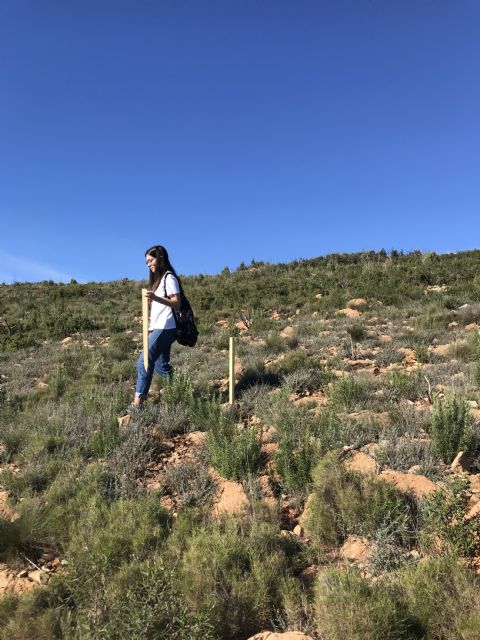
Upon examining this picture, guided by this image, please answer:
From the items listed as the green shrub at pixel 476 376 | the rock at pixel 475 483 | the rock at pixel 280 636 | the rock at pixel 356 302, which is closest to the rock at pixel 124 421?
the rock at pixel 280 636

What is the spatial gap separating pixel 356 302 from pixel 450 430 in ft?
31.0

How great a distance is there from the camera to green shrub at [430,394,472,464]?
3748 millimetres

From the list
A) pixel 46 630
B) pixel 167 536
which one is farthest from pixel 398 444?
pixel 46 630

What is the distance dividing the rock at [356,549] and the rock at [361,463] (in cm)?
55

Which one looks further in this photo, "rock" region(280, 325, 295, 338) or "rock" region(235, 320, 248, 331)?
"rock" region(235, 320, 248, 331)

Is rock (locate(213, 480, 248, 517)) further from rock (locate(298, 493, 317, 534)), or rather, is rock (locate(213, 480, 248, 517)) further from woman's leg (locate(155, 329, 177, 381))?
woman's leg (locate(155, 329, 177, 381))

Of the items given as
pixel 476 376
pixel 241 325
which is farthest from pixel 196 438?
pixel 241 325

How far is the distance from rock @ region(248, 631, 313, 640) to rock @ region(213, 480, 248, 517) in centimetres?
101

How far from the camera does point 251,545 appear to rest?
2922 mm

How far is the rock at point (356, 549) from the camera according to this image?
2982 mm

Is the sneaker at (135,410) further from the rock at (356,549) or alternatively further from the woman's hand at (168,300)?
the rock at (356,549)

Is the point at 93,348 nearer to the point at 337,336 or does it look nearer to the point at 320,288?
the point at 337,336

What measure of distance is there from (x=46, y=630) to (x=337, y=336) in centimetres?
748

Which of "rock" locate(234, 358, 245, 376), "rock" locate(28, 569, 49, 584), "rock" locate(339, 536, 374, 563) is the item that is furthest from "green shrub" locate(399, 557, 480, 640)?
"rock" locate(234, 358, 245, 376)
